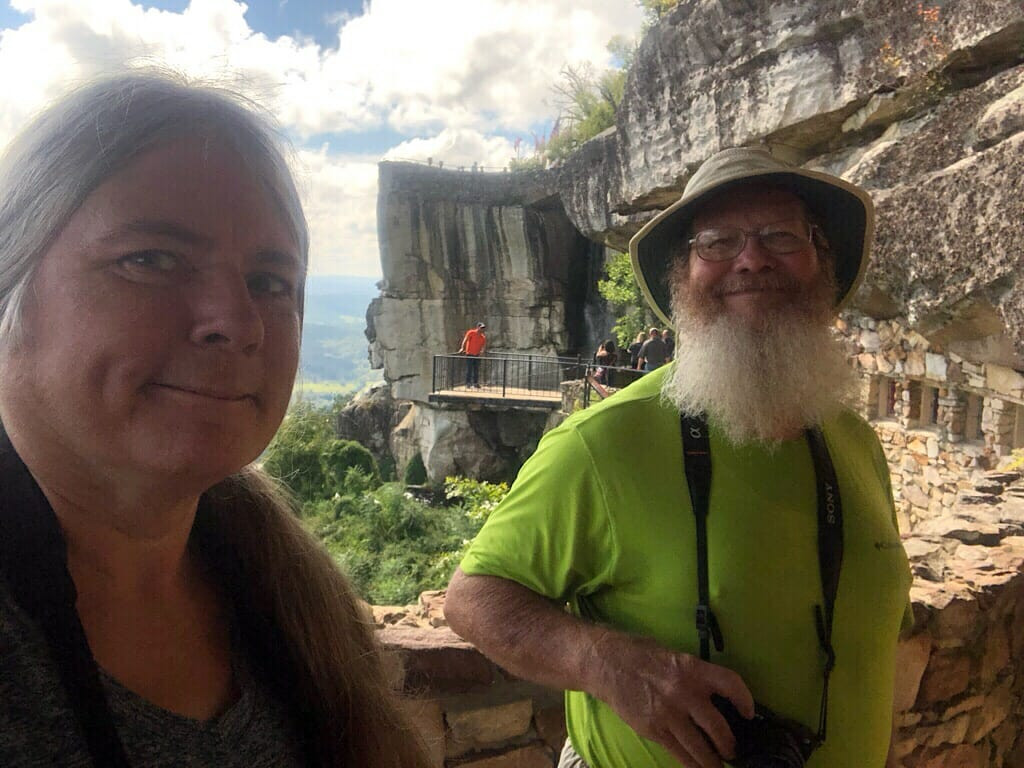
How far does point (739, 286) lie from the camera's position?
161 cm

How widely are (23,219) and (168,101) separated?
0.20 meters

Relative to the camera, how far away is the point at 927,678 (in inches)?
96.8

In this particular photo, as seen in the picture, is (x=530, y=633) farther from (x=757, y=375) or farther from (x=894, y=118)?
(x=894, y=118)

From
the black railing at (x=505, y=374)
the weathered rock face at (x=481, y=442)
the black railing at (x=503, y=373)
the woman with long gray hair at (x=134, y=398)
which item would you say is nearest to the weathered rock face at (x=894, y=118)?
the woman with long gray hair at (x=134, y=398)

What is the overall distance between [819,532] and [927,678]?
1686mm

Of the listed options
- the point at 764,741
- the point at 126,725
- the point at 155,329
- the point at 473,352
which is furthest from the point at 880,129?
the point at 473,352

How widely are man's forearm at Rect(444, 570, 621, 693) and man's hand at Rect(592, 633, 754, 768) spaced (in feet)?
0.14

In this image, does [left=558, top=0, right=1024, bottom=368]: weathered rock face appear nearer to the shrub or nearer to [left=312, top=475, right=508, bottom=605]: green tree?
[left=312, top=475, right=508, bottom=605]: green tree

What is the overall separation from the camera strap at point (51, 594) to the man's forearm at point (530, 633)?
0.74 metres

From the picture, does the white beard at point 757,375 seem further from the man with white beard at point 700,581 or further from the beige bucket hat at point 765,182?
the beige bucket hat at point 765,182

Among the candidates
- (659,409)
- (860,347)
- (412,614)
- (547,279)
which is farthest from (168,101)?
(547,279)

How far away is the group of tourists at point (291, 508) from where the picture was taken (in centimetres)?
64

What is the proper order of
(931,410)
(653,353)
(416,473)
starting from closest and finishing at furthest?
(931,410), (653,353), (416,473)

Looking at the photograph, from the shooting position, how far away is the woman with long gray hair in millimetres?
627
